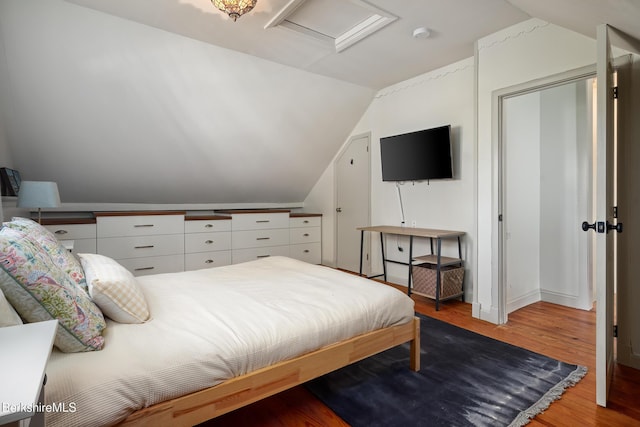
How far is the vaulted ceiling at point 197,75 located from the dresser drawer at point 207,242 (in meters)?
0.66

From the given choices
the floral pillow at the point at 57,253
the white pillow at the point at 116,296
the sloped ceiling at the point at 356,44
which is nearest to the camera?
the white pillow at the point at 116,296

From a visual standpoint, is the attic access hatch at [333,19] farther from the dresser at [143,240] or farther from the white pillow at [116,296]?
the dresser at [143,240]

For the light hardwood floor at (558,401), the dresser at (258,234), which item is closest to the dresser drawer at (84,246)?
the dresser at (258,234)

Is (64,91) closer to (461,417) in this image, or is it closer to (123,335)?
(123,335)

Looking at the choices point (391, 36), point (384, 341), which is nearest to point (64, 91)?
point (391, 36)

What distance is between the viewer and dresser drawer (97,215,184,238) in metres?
3.72

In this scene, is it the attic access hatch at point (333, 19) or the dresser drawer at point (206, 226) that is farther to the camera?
the dresser drawer at point (206, 226)

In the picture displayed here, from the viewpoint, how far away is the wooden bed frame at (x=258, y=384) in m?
1.24

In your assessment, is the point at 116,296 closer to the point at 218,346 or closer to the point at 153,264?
the point at 218,346

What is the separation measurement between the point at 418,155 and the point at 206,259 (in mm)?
2964

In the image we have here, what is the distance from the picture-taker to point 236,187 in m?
4.79

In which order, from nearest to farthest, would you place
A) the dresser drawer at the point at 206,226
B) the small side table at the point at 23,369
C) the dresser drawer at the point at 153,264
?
1. the small side table at the point at 23,369
2. the dresser drawer at the point at 153,264
3. the dresser drawer at the point at 206,226

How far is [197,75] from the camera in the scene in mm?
3250

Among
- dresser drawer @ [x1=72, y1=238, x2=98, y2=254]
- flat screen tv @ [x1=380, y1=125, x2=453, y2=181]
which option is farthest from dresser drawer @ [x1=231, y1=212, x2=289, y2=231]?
flat screen tv @ [x1=380, y1=125, x2=453, y2=181]
